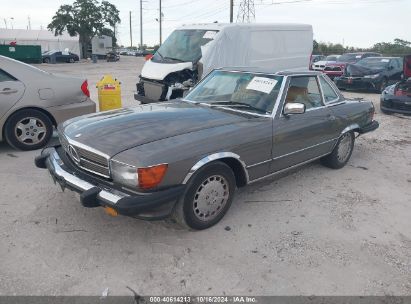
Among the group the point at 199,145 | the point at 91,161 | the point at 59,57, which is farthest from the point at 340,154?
the point at 59,57

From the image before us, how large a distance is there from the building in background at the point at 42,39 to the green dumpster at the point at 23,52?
1787cm

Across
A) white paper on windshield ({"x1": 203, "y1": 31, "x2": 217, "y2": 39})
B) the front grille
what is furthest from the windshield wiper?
white paper on windshield ({"x1": 203, "y1": 31, "x2": 217, "y2": 39})

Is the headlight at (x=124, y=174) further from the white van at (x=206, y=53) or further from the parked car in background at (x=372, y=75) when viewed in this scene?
the parked car in background at (x=372, y=75)

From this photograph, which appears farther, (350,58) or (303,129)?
(350,58)

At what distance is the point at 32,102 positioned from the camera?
18.7 feet

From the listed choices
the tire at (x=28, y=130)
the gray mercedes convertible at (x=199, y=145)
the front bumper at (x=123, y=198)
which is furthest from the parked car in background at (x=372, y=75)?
the front bumper at (x=123, y=198)

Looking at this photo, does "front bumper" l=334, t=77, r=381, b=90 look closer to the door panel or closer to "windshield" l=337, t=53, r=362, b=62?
"windshield" l=337, t=53, r=362, b=62

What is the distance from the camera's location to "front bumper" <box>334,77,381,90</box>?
14.3 metres

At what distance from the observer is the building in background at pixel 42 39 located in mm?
55188

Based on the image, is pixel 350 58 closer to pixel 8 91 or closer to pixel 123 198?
pixel 8 91

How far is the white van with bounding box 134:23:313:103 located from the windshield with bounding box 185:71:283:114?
3.87 metres

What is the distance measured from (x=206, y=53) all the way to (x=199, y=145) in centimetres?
595

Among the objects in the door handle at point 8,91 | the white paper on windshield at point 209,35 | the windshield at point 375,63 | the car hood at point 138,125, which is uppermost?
the white paper on windshield at point 209,35

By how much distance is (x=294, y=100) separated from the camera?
14.5 feet
